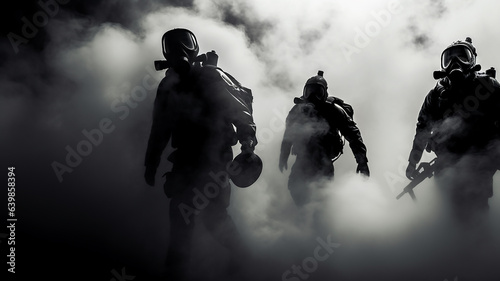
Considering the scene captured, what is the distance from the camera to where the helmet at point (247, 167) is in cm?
746

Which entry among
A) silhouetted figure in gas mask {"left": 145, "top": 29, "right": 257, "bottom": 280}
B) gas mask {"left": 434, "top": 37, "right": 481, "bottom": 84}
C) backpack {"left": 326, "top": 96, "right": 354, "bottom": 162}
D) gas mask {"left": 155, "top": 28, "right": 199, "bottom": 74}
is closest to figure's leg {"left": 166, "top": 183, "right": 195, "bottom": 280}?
silhouetted figure in gas mask {"left": 145, "top": 29, "right": 257, "bottom": 280}

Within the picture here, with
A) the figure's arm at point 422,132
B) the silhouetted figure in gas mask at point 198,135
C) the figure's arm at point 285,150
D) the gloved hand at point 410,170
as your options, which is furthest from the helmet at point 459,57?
the silhouetted figure in gas mask at point 198,135

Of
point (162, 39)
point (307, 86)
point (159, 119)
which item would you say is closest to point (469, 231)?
point (307, 86)

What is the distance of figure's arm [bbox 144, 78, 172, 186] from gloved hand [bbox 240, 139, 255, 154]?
102 cm

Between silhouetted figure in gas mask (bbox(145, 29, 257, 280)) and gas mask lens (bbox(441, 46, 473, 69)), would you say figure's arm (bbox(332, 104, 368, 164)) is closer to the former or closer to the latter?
gas mask lens (bbox(441, 46, 473, 69))

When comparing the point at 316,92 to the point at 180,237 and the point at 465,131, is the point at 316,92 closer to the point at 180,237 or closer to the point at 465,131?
the point at 465,131

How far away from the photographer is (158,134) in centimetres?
785

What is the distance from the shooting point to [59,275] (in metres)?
6.92

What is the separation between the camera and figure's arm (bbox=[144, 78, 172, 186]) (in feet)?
25.7

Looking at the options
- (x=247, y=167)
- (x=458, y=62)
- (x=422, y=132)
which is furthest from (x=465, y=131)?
(x=247, y=167)

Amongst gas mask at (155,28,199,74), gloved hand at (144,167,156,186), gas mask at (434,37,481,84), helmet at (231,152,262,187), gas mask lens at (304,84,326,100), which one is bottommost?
helmet at (231,152,262,187)

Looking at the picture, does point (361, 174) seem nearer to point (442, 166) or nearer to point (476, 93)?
point (442, 166)

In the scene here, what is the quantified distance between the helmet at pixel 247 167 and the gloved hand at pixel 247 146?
0.05 m

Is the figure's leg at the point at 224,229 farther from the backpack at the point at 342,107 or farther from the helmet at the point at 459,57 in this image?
the helmet at the point at 459,57
